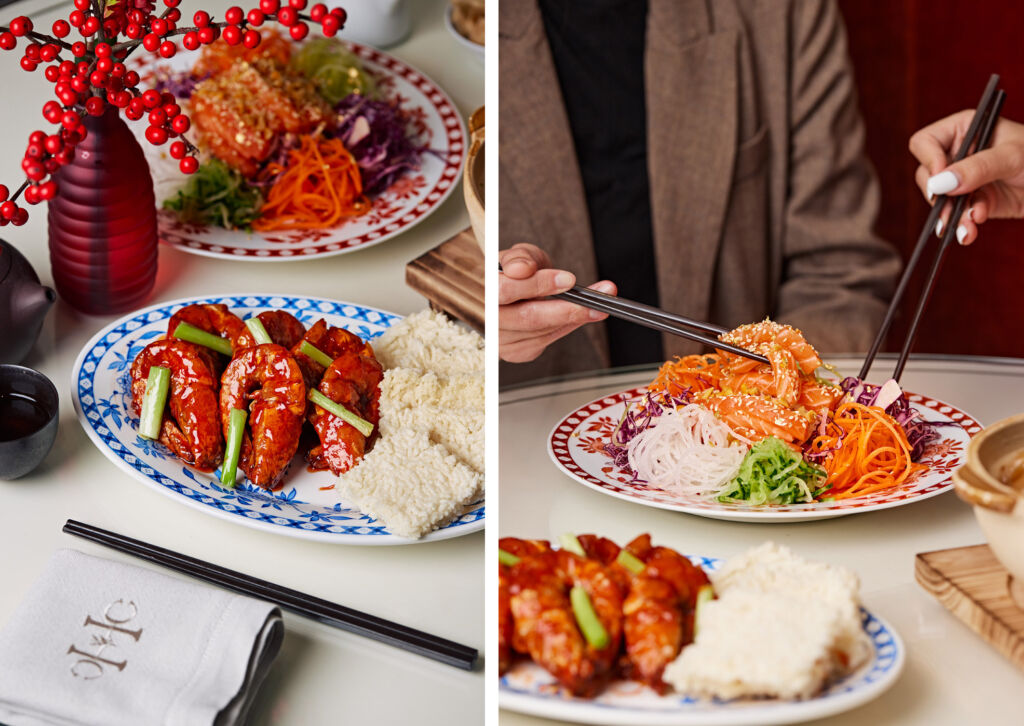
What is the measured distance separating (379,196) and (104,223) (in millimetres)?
437

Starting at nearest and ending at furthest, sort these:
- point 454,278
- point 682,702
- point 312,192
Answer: point 682,702 < point 454,278 < point 312,192

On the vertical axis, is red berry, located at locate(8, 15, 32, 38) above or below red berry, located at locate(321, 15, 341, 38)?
below

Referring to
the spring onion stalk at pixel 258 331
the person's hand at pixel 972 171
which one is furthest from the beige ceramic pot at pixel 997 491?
the spring onion stalk at pixel 258 331

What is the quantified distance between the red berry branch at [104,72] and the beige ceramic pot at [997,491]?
2.45 ft

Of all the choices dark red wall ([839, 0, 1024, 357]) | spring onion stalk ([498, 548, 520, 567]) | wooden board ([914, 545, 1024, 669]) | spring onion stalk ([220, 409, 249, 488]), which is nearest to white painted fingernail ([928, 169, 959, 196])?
wooden board ([914, 545, 1024, 669])

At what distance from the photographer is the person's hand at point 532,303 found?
0.99 meters

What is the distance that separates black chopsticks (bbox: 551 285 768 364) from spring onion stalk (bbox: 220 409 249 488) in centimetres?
35

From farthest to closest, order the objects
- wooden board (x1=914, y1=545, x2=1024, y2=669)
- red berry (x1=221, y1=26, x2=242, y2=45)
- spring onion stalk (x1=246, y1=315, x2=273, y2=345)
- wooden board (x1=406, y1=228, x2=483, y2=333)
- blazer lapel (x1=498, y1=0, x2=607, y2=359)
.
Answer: blazer lapel (x1=498, y1=0, x2=607, y2=359) → wooden board (x1=406, y1=228, x2=483, y2=333) → spring onion stalk (x1=246, y1=315, x2=273, y2=345) → red berry (x1=221, y1=26, x2=242, y2=45) → wooden board (x1=914, y1=545, x2=1024, y2=669)

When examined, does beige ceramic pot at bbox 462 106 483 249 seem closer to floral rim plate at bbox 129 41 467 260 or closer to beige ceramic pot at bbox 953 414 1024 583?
floral rim plate at bbox 129 41 467 260

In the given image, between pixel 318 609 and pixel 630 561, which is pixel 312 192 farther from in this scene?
pixel 630 561

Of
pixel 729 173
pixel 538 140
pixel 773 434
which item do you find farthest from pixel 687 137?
pixel 773 434

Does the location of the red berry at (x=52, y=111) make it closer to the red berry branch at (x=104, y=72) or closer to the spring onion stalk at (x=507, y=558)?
the red berry branch at (x=104, y=72)

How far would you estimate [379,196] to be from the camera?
4.88ft

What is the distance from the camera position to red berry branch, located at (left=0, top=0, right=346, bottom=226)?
98 cm
